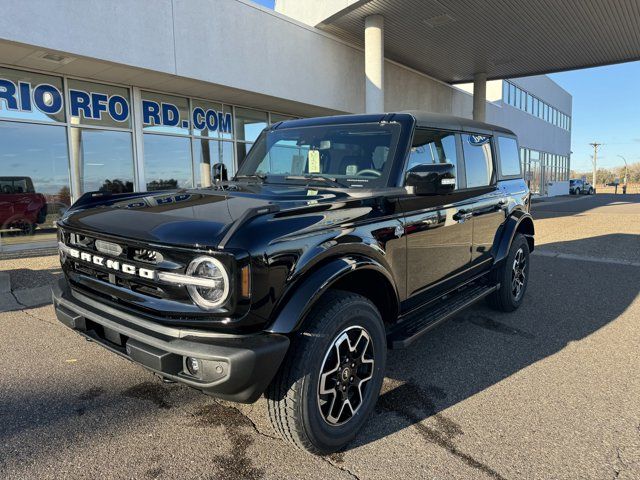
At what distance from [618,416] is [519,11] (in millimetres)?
13691

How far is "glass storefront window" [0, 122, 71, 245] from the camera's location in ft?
30.3

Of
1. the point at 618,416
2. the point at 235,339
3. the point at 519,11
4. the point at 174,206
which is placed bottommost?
the point at 618,416

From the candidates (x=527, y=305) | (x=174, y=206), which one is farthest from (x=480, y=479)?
(x=527, y=305)

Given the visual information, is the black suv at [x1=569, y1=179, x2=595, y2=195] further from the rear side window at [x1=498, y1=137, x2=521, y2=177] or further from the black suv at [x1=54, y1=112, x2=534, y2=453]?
the black suv at [x1=54, y1=112, x2=534, y2=453]

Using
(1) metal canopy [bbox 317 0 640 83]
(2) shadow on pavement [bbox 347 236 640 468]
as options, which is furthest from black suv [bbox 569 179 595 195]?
(2) shadow on pavement [bbox 347 236 640 468]

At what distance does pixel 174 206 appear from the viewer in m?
2.70

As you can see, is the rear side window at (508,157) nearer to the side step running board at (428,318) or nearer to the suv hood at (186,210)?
the side step running board at (428,318)

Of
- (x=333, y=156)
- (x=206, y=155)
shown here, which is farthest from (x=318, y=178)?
(x=206, y=155)

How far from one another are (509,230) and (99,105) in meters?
Answer: 9.47

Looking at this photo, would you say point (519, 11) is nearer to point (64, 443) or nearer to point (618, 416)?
point (618, 416)

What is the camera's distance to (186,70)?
10.1m

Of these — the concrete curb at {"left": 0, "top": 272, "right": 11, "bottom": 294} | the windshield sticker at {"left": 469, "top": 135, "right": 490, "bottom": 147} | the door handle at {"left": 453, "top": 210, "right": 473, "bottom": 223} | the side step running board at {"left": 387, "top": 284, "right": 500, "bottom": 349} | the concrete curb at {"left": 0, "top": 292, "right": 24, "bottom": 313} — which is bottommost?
the concrete curb at {"left": 0, "top": 292, "right": 24, "bottom": 313}

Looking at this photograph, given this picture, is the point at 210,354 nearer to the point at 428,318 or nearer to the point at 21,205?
the point at 428,318

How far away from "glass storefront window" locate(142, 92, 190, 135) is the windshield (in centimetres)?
850
